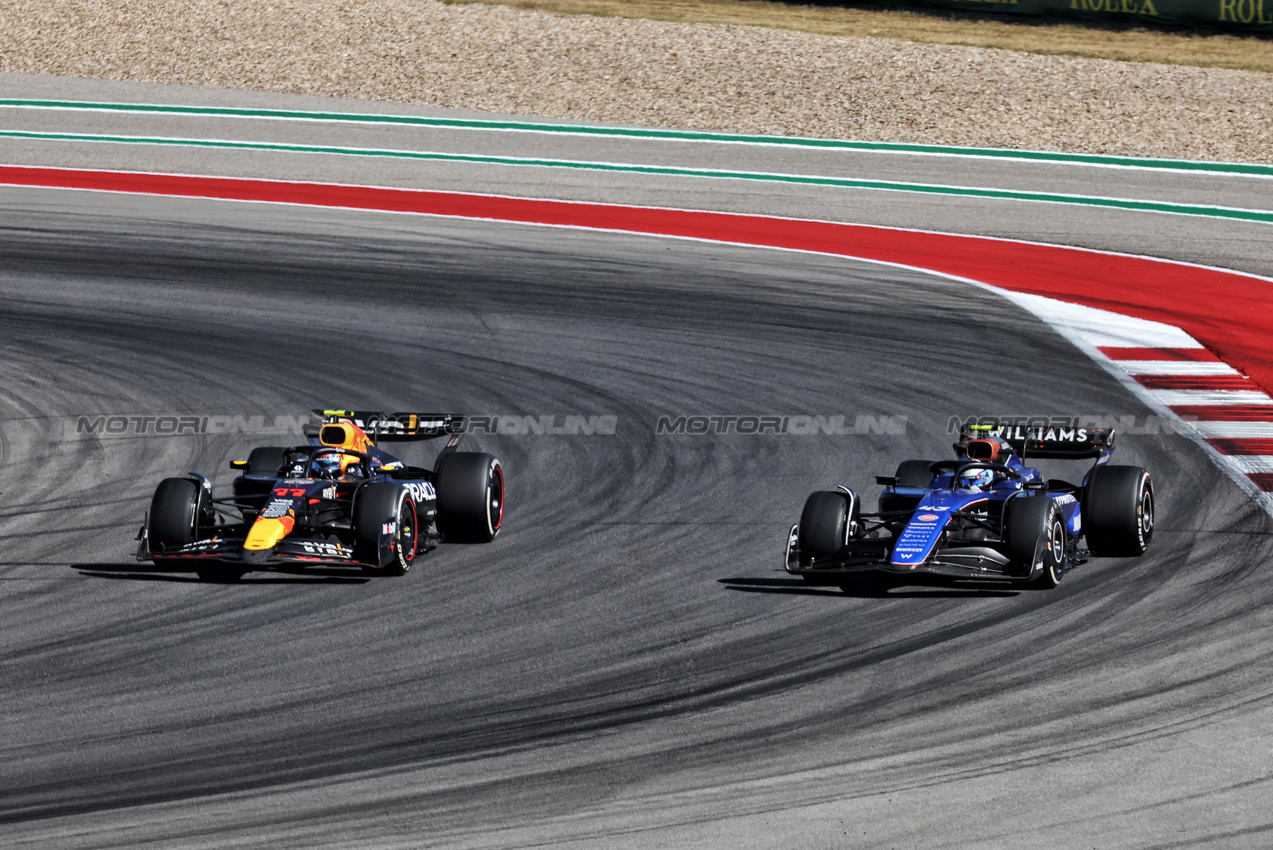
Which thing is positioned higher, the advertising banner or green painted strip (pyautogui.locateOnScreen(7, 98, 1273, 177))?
the advertising banner

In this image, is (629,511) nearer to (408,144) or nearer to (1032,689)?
(1032,689)

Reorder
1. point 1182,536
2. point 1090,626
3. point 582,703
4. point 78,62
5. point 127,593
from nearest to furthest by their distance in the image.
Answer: point 582,703
point 1090,626
point 127,593
point 1182,536
point 78,62

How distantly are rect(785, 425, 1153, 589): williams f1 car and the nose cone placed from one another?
3.38 meters

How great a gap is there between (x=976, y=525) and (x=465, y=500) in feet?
11.9

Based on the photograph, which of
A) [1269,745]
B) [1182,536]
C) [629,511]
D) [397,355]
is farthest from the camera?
[397,355]

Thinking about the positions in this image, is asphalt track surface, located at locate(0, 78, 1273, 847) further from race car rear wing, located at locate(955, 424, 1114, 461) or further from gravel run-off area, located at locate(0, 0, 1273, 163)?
gravel run-off area, located at locate(0, 0, 1273, 163)

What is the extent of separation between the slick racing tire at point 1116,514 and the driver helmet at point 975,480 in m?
0.71

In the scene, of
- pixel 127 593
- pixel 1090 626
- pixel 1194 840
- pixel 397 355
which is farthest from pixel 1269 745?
pixel 397 355

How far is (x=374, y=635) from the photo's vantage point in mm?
10469

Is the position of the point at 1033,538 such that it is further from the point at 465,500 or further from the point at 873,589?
the point at 465,500

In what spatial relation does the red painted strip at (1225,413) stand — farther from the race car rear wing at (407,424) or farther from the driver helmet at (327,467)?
the driver helmet at (327,467)

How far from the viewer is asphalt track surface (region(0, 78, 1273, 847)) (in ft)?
25.9

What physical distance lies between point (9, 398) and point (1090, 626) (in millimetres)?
10925

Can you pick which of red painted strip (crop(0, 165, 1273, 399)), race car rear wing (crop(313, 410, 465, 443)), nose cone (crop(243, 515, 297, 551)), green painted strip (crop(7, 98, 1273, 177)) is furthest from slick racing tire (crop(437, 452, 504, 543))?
green painted strip (crop(7, 98, 1273, 177))
